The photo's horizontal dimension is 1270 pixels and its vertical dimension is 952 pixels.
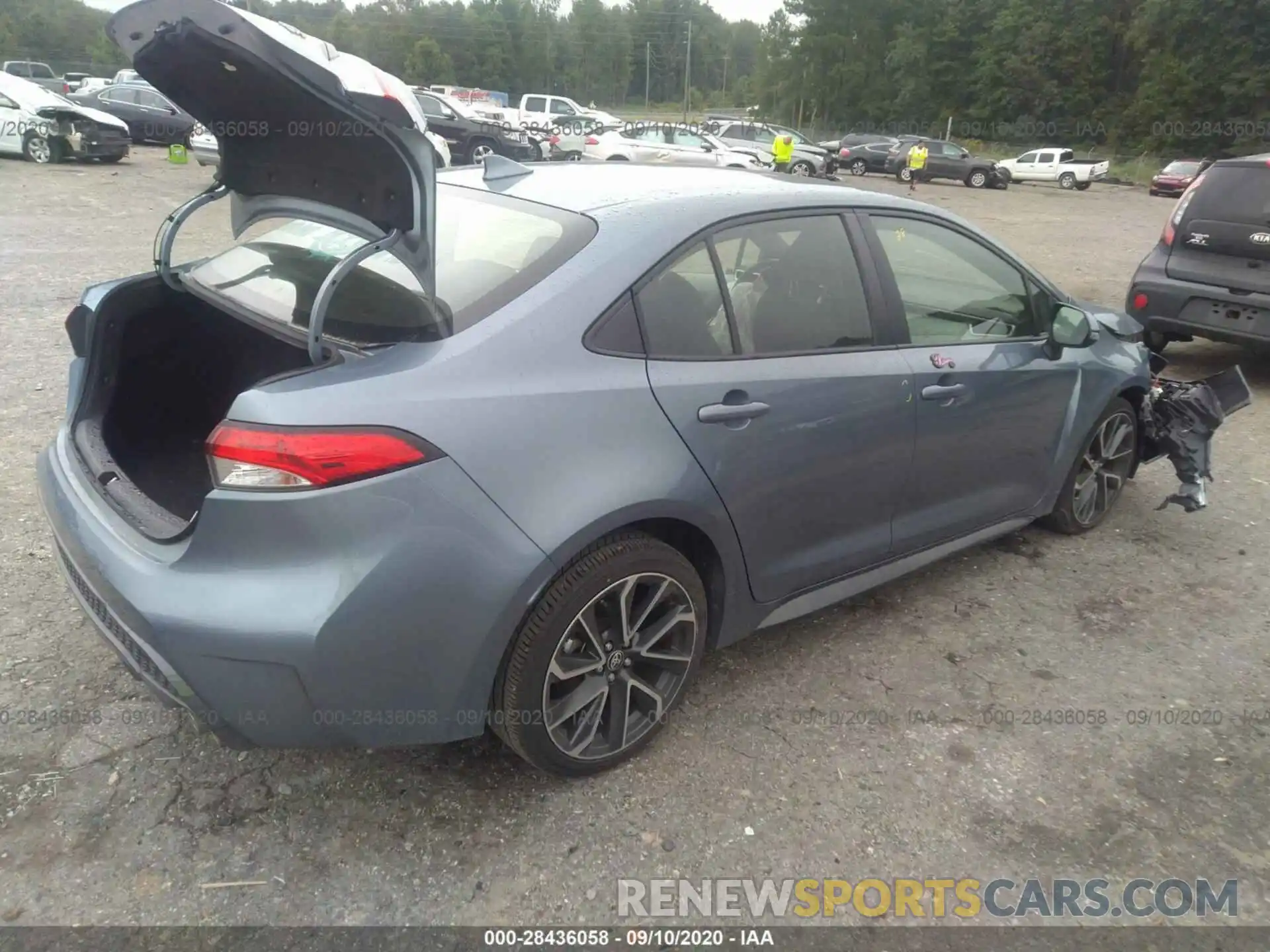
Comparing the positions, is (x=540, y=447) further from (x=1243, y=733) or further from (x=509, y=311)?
(x=1243, y=733)

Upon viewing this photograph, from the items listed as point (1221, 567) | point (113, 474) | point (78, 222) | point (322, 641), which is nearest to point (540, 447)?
point (322, 641)

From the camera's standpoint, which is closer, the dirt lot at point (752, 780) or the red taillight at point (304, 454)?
the red taillight at point (304, 454)

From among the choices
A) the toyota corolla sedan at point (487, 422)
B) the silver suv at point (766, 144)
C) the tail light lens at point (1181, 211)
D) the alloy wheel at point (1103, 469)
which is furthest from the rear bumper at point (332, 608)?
the silver suv at point (766, 144)

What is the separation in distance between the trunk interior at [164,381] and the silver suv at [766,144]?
1038 inches

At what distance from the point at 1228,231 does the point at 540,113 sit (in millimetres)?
32589

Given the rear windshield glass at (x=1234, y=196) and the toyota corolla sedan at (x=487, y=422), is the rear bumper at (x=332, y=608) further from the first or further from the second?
the rear windshield glass at (x=1234, y=196)

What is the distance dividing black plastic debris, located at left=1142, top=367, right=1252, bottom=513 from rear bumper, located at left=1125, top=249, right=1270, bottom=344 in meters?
2.37

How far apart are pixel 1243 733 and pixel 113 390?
3.85 meters

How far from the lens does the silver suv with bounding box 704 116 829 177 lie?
2879 cm

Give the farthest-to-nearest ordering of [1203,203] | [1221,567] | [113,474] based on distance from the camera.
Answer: [1203,203], [1221,567], [113,474]

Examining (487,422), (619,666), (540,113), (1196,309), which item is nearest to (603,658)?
(619,666)

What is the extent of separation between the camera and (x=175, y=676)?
6.89ft

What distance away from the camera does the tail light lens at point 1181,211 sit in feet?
22.5

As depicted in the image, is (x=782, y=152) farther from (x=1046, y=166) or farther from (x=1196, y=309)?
(x=1196, y=309)
